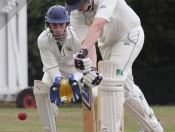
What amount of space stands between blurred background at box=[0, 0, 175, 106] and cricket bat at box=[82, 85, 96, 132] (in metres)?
11.8

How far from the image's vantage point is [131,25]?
17.9ft

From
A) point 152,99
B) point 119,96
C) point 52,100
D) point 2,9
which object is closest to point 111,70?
point 119,96

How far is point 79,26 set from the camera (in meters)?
5.57

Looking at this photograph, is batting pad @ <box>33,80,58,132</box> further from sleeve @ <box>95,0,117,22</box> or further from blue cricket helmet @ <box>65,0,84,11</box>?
sleeve @ <box>95,0,117,22</box>

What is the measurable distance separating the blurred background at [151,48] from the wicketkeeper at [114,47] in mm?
11295

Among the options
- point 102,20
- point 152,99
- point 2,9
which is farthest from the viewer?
point 152,99

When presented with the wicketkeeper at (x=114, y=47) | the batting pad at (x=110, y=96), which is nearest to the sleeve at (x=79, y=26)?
the wicketkeeper at (x=114, y=47)

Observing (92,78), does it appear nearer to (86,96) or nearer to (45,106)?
(86,96)

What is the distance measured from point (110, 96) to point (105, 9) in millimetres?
649

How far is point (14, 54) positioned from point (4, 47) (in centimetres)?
27

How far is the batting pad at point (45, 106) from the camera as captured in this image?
5.31 metres

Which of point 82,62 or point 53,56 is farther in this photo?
point 53,56

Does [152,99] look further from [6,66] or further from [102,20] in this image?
[102,20]

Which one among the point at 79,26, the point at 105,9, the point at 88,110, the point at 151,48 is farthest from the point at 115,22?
the point at 151,48
